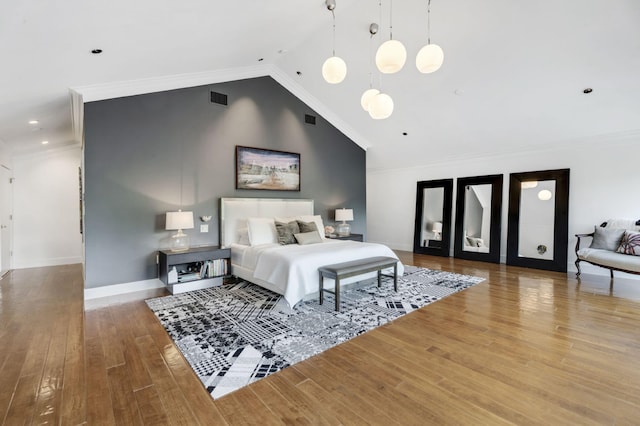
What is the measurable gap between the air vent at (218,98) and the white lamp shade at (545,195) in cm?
626

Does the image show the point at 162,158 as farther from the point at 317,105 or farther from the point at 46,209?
the point at 46,209

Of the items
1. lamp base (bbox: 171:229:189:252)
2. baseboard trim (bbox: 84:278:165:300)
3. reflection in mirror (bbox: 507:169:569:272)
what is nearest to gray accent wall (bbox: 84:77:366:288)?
baseboard trim (bbox: 84:278:165:300)

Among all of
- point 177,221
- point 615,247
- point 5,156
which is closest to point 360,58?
point 177,221

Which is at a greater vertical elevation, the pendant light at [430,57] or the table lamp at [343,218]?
the pendant light at [430,57]

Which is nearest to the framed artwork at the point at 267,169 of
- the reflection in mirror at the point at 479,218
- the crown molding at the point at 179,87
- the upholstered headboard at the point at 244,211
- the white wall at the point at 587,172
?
the upholstered headboard at the point at 244,211

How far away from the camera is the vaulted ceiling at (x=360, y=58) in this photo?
2883 mm

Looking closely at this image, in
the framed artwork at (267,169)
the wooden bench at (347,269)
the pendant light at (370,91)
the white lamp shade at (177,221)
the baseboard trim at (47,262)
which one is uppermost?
the pendant light at (370,91)

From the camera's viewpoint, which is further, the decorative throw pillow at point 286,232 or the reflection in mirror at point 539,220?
the reflection in mirror at point 539,220

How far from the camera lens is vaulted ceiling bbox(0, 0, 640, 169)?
2.88 meters

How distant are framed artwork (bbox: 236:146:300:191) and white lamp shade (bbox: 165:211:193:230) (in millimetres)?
1261

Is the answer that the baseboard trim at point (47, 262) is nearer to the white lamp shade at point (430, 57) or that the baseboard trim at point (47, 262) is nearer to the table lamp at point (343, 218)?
the table lamp at point (343, 218)

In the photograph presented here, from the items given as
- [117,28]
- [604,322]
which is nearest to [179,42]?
[117,28]

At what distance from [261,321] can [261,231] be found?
2023mm

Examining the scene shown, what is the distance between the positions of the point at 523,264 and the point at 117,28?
7.31m
